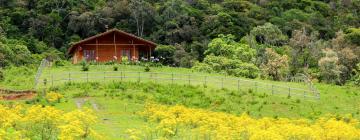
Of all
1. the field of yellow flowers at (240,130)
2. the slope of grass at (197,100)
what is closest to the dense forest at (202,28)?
the slope of grass at (197,100)

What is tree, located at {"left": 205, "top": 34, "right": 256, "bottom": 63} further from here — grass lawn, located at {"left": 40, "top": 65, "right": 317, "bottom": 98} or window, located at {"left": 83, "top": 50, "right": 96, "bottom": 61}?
window, located at {"left": 83, "top": 50, "right": 96, "bottom": 61}

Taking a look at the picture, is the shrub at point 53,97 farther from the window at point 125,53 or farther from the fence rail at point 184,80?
the window at point 125,53

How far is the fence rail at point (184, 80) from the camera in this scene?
3928 centimetres

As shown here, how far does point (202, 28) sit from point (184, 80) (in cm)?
3850

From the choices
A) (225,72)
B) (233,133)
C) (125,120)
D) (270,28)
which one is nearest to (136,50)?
(225,72)

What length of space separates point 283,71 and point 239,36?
80.2 feet

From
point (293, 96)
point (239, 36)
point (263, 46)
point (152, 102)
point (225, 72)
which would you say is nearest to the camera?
point (152, 102)

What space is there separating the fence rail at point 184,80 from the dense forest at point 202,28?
13340 millimetres

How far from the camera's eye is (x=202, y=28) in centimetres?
7894

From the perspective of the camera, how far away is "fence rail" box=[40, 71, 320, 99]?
39.3 meters

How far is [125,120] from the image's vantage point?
29.9 metres

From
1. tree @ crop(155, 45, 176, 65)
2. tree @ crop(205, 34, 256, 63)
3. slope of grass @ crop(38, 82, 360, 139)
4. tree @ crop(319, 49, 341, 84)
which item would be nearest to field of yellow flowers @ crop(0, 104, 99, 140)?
slope of grass @ crop(38, 82, 360, 139)

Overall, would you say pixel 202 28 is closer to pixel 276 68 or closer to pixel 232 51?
pixel 232 51

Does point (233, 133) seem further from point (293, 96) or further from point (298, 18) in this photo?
point (298, 18)
